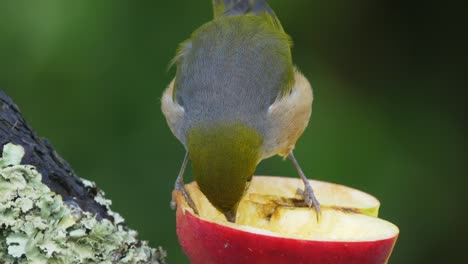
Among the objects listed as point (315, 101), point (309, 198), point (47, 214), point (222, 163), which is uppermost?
point (47, 214)

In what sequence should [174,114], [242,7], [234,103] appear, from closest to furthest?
[234,103], [174,114], [242,7]

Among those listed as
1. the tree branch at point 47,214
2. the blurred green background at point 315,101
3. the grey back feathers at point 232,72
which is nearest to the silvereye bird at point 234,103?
the grey back feathers at point 232,72

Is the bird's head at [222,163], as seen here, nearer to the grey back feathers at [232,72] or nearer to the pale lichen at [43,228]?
the grey back feathers at [232,72]

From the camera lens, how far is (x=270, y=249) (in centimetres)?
213

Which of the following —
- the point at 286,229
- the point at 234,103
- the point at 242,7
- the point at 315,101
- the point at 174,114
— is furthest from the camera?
the point at 315,101

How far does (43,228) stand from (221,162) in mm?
868

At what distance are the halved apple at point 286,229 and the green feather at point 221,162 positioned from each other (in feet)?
0.28

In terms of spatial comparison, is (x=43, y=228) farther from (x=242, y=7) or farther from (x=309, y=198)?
(x=242, y=7)

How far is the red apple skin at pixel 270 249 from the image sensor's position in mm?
2119

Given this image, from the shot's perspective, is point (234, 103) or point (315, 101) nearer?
point (234, 103)

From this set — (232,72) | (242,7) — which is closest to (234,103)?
(232,72)

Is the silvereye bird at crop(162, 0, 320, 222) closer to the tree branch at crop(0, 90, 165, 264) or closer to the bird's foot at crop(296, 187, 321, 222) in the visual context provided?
the bird's foot at crop(296, 187, 321, 222)

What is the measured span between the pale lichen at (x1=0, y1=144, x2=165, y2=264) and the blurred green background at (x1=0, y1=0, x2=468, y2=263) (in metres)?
1.81

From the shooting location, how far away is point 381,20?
4.65m
